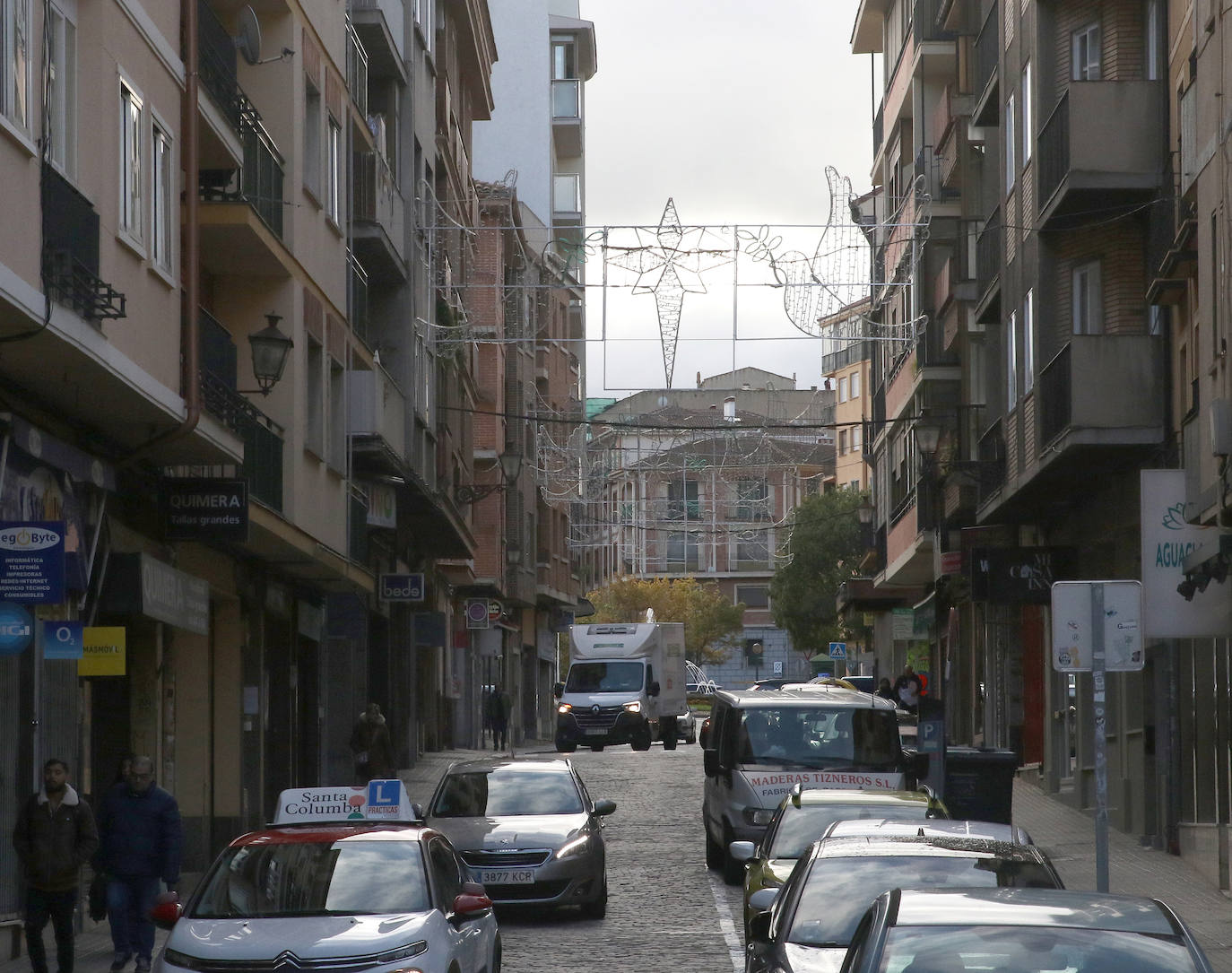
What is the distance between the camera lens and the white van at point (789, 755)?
1997 centimetres

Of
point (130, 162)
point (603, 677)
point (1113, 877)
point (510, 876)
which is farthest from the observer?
point (603, 677)

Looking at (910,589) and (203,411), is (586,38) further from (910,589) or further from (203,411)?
(203,411)

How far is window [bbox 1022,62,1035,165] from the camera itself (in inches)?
1081

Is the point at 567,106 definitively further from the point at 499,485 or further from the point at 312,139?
the point at 312,139

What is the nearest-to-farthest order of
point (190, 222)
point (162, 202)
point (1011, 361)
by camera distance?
1. point (162, 202)
2. point (190, 222)
3. point (1011, 361)

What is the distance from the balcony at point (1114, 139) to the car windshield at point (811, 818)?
11.7 meters

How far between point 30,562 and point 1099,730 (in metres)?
7.39

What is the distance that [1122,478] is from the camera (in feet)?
83.3

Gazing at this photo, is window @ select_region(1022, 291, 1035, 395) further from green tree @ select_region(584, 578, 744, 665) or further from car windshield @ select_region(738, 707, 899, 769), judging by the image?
green tree @ select_region(584, 578, 744, 665)

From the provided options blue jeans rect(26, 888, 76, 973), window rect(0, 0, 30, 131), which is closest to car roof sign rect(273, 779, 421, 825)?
blue jeans rect(26, 888, 76, 973)

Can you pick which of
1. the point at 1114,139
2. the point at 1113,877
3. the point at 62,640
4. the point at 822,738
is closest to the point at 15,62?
the point at 62,640

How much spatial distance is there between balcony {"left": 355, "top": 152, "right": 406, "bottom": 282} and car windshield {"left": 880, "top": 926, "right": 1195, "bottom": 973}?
24.7 m

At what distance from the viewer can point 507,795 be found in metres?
18.5

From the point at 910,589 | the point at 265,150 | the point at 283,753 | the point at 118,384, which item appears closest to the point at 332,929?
the point at 118,384
